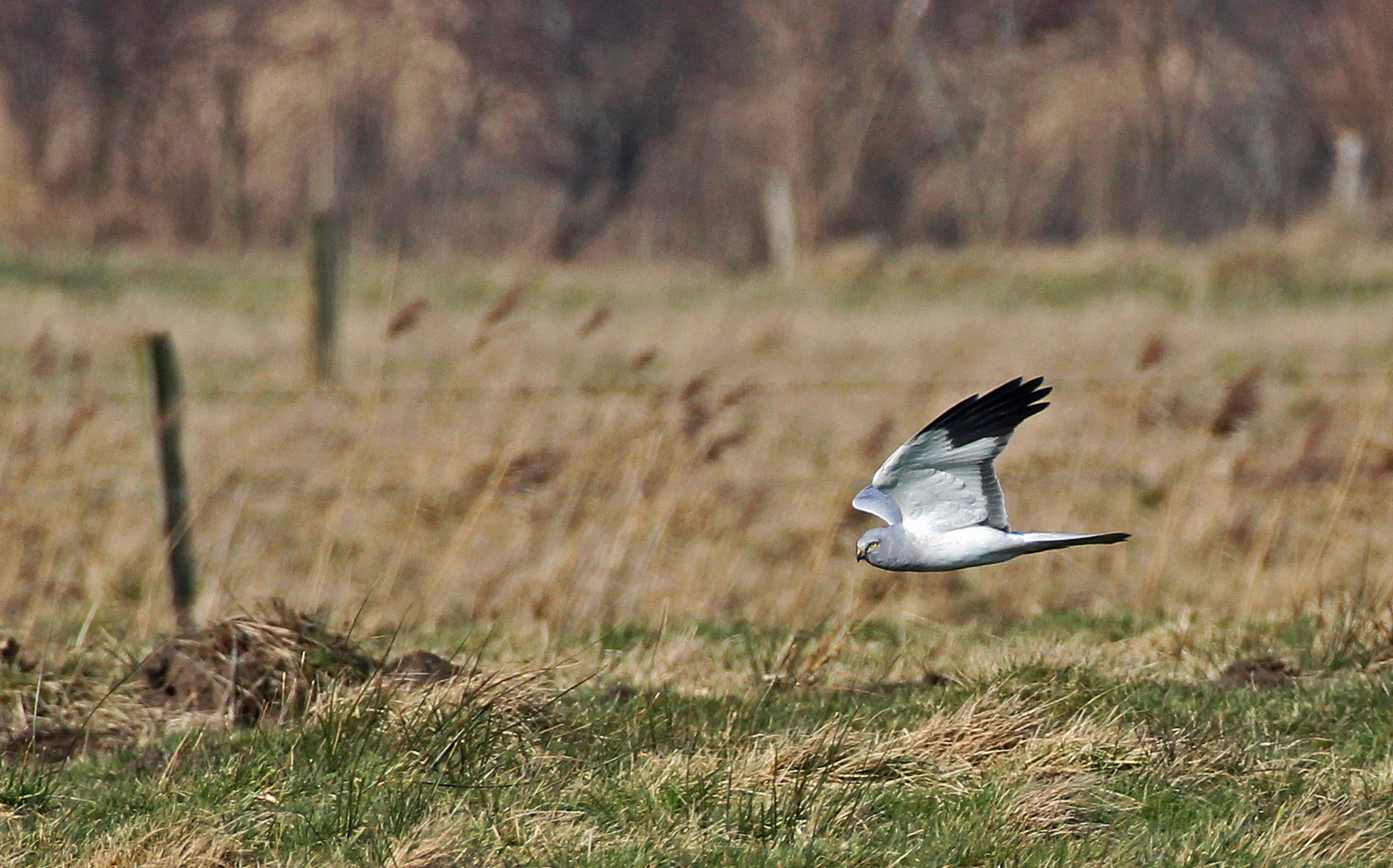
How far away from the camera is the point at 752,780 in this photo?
13.2 ft

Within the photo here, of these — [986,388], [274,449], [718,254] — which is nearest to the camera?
[274,449]

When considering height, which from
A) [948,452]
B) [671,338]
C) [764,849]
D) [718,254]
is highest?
[948,452]

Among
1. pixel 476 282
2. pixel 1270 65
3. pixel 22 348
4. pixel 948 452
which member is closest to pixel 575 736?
pixel 948 452

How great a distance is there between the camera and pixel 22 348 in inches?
516

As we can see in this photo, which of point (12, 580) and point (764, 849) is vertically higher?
point (764, 849)

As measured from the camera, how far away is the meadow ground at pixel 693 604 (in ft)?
12.8

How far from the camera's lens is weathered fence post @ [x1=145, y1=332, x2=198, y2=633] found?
716 cm

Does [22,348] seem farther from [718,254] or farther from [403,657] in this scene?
[718,254]

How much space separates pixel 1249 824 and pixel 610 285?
17465mm

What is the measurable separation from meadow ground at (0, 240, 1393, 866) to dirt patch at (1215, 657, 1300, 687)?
0.05 m

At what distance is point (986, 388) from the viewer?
36.2ft

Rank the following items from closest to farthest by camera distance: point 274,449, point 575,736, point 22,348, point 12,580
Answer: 1. point 575,736
2. point 12,580
3. point 274,449
4. point 22,348

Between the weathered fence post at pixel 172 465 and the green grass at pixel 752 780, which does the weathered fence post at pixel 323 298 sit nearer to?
the weathered fence post at pixel 172 465

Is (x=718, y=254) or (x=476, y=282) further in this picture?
(x=718, y=254)
